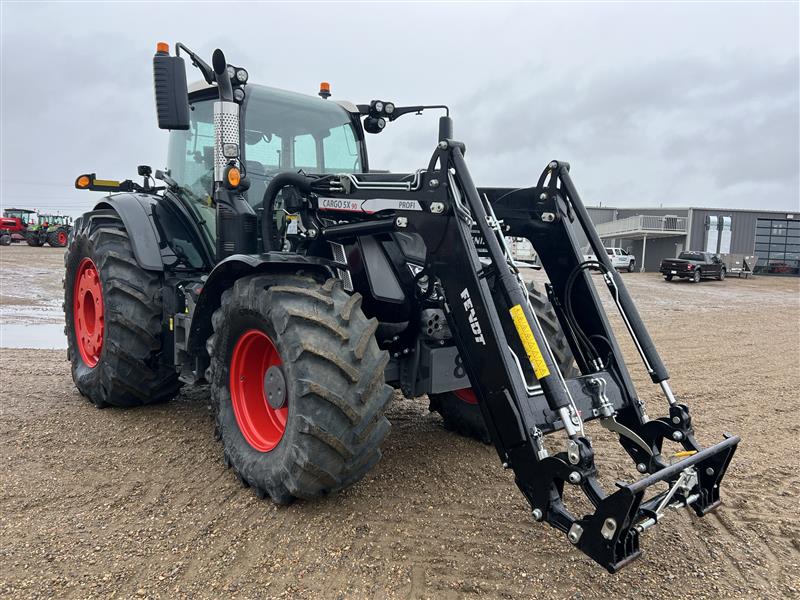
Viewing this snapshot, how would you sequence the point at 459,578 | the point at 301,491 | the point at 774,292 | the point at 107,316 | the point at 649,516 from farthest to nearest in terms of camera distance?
1. the point at 774,292
2. the point at 107,316
3. the point at 301,491
4. the point at 459,578
5. the point at 649,516

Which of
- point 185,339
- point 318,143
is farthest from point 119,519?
point 318,143

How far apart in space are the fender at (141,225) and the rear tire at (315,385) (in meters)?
1.53

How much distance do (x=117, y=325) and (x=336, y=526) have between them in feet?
8.56

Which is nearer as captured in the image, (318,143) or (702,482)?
(702,482)

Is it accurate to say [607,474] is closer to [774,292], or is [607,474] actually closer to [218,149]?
[218,149]

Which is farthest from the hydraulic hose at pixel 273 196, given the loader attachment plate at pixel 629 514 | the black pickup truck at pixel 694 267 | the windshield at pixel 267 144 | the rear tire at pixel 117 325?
the black pickup truck at pixel 694 267

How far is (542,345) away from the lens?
2824mm

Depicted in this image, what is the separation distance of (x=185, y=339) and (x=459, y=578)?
2.71 m

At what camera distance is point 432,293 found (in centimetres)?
361

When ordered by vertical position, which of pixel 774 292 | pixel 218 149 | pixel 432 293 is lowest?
pixel 774 292

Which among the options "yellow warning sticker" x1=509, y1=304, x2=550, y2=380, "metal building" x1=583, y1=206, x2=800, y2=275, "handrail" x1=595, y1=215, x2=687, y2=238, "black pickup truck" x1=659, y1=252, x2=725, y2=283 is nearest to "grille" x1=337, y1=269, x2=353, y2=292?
"yellow warning sticker" x1=509, y1=304, x2=550, y2=380

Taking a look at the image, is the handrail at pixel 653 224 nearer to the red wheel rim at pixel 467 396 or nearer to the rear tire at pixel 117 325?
the red wheel rim at pixel 467 396

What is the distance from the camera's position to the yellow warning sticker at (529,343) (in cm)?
278

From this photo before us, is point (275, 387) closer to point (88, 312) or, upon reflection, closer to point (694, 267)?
point (88, 312)
